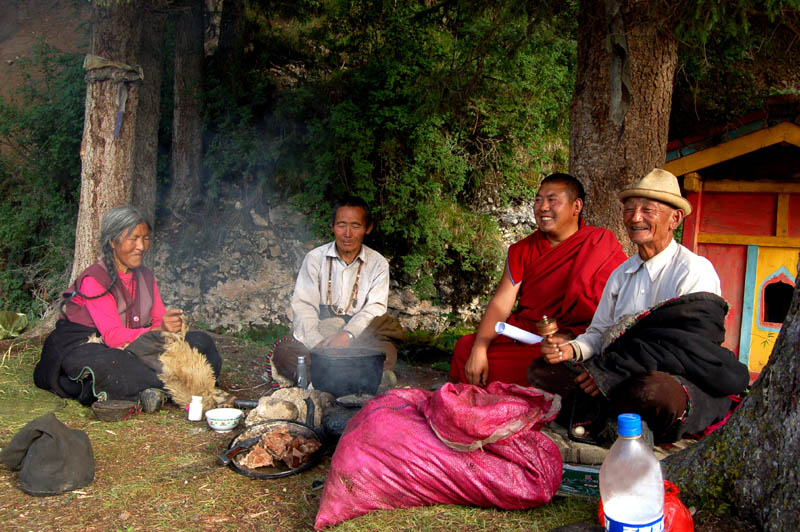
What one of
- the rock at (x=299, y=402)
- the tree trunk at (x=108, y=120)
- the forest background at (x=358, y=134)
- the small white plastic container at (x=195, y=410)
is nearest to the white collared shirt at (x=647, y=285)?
the rock at (x=299, y=402)

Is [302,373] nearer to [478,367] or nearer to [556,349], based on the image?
[478,367]

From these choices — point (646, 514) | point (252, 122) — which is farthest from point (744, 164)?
point (252, 122)

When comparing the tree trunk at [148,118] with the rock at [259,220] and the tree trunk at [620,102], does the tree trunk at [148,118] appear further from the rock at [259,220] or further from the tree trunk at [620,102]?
the tree trunk at [620,102]

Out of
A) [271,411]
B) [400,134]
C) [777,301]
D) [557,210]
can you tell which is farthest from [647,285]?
[400,134]

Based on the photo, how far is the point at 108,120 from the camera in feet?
20.8

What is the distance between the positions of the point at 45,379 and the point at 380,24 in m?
5.95

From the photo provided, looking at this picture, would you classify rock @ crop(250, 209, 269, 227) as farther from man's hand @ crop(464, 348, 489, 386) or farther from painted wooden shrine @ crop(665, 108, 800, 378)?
painted wooden shrine @ crop(665, 108, 800, 378)

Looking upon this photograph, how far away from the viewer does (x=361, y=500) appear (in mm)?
2578

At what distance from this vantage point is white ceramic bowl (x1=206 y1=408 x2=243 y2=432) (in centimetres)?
385

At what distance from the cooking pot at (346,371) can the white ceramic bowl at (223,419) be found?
597mm

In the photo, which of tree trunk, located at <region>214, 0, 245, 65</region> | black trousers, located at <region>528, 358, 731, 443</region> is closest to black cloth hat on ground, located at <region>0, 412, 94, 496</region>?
black trousers, located at <region>528, 358, 731, 443</region>

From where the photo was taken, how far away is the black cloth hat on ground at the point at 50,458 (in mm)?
2932

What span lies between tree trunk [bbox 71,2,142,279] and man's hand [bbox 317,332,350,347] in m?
3.40

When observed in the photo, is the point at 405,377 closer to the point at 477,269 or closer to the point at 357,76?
the point at 477,269
